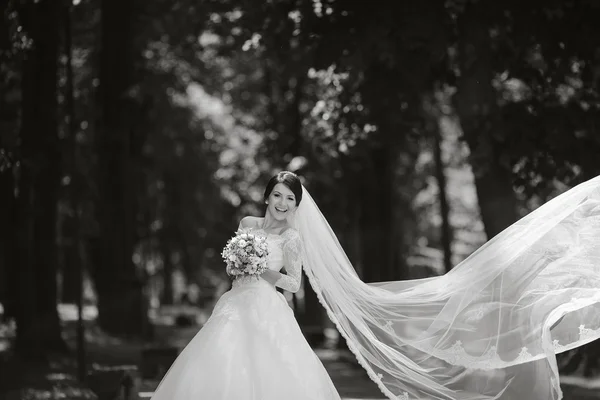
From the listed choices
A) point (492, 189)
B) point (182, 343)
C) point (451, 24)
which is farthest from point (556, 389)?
point (182, 343)

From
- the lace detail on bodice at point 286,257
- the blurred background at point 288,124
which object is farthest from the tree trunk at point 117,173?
the lace detail on bodice at point 286,257

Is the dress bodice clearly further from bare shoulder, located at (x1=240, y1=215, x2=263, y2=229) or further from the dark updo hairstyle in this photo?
the dark updo hairstyle

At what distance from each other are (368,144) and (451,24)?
3472 millimetres

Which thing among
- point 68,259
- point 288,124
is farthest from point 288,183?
point 68,259

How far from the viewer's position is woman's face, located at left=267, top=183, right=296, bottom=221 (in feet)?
30.5

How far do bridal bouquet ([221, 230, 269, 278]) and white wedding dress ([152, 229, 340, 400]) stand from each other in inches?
10.0

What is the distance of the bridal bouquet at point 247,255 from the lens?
346 inches

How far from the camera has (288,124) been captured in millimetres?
22875

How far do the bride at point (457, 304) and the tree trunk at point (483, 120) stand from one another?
12.8 feet

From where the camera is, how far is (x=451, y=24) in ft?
45.8

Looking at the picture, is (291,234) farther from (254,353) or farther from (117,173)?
(117,173)

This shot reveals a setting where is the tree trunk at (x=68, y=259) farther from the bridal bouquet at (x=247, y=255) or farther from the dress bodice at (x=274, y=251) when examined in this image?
the bridal bouquet at (x=247, y=255)

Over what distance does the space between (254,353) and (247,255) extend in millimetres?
961

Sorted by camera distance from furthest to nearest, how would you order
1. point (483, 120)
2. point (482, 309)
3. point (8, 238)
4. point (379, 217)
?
point (8, 238)
point (379, 217)
point (483, 120)
point (482, 309)
